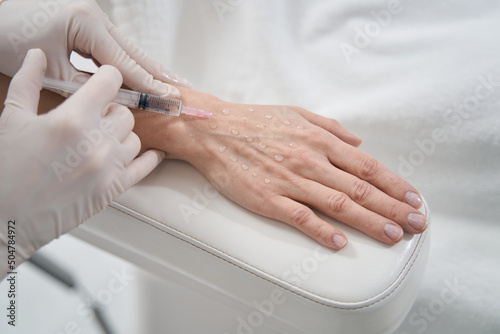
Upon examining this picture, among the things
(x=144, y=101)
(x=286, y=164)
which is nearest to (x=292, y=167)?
(x=286, y=164)

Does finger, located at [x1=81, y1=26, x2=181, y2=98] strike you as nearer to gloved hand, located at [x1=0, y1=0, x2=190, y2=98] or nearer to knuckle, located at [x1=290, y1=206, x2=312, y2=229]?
gloved hand, located at [x1=0, y1=0, x2=190, y2=98]

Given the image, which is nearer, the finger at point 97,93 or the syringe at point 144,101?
the finger at point 97,93

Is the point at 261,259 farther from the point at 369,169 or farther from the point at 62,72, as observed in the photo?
the point at 62,72

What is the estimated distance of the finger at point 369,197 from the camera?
813 millimetres

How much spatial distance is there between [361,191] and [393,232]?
0.11 meters

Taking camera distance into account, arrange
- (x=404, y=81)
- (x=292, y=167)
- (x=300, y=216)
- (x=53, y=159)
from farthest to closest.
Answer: (x=404, y=81) < (x=292, y=167) < (x=300, y=216) < (x=53, y=159)

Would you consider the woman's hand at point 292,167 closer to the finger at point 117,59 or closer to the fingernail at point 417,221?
the fingernail at point 417,221

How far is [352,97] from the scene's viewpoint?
1.15m

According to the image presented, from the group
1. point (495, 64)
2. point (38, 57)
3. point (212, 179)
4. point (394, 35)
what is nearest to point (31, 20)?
point (38, 57)

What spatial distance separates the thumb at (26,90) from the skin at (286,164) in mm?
179

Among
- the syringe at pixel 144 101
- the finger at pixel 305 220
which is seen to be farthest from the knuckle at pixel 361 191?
the syringe at pixel 144 101

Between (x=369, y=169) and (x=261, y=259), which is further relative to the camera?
(x=369, y=169)

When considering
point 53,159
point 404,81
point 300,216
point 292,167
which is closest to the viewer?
point 53,159

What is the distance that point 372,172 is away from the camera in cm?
90
